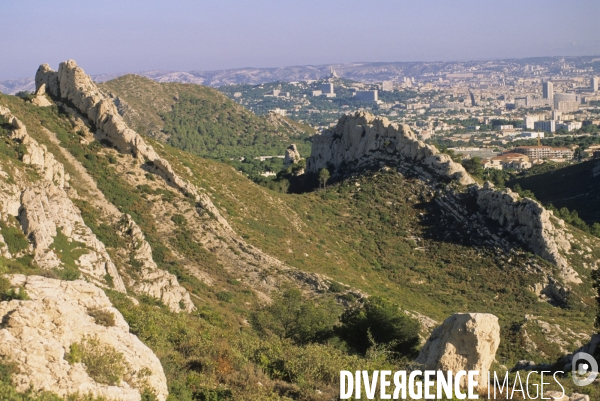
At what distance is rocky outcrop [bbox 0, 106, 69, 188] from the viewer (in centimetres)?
2417

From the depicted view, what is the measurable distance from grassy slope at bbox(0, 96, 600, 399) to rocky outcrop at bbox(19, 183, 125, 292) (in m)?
3.17

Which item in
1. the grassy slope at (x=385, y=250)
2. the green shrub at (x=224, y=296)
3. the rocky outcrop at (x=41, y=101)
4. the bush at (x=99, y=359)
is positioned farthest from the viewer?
the rocky outcrop at (x=41, y=101)

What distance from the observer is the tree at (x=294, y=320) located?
63.0ft

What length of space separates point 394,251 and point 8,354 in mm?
27270

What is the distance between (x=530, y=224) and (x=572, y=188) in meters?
32.1

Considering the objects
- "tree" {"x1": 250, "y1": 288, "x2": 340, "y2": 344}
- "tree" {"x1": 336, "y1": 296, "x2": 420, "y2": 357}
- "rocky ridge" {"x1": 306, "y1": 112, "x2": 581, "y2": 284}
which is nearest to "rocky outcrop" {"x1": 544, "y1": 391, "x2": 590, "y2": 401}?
"tree" {"x1": 336, "y1": 296, "x2": 420, "y2": 357}

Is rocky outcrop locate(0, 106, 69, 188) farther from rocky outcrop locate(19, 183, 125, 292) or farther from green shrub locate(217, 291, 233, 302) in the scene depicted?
green shrub locate(217, 291, 233, 302)

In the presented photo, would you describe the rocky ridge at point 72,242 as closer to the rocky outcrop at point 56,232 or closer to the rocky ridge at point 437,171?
the rocky outcrop at point 56,232

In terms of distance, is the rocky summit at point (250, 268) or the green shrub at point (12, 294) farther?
the rocky summit at point (250, 268)

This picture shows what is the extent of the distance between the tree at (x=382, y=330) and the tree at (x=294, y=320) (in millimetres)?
690

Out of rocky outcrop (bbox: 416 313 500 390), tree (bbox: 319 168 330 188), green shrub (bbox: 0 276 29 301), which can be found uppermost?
green shrub (bbox: 0 276 29 301)

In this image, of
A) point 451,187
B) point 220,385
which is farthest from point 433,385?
point 451,187

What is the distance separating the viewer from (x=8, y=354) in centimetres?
926

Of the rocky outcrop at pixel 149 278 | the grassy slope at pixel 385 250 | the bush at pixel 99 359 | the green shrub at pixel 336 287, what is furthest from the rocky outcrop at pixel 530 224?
the bush at pixel 99 359
